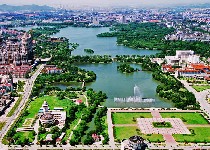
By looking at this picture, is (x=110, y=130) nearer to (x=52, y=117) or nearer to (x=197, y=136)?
(x=52, y=117)

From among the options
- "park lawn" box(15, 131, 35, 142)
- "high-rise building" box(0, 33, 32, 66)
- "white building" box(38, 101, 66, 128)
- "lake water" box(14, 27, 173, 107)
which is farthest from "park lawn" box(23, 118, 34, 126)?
"high-rise building" box(0, 33, 32, 66)

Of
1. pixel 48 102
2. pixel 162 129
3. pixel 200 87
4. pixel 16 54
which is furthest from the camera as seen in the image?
pixel 16 54

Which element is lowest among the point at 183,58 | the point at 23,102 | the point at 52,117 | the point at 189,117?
the point at 23,102

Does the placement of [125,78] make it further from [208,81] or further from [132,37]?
[132,37]

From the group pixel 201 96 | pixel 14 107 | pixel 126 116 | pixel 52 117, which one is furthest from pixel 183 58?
pixel 52 117

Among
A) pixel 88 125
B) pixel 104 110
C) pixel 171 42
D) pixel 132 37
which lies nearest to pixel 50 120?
pixel 88 125

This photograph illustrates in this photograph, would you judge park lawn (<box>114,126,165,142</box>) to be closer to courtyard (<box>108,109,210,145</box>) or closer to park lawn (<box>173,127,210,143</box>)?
courtyard (<box>108,109,210,145</box>)
